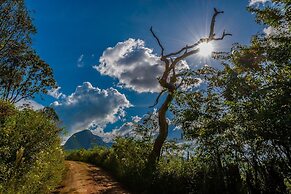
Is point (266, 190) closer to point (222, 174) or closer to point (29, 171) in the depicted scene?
point (222, 174)

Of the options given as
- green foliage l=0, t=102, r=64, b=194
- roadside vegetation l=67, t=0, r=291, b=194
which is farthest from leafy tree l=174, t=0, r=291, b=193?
green foliage l=0, t=102, r=64, b=194

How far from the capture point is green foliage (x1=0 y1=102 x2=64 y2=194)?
27.8 ft

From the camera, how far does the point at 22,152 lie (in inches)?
327

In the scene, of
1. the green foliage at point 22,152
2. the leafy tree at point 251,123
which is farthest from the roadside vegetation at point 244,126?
the green foliage at point 22,152

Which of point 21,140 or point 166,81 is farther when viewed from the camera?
point 166,81

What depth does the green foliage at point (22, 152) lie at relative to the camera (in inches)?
333

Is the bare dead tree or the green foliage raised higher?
the bare dead tree

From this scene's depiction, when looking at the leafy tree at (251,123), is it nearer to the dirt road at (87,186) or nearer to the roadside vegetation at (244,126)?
the roadside vegetation at (244,126)

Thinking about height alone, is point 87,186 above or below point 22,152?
above

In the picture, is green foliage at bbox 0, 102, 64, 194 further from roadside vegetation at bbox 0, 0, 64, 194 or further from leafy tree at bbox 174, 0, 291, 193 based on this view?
leafy tree at bbox 174, 0, 291, 193

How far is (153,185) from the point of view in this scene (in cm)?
1381

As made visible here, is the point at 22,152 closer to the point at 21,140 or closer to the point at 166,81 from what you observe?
the point at 21,140

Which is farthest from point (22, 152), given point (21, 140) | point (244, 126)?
point (244, 126)

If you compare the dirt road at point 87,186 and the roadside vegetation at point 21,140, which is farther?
the dirt road at point 87,186
